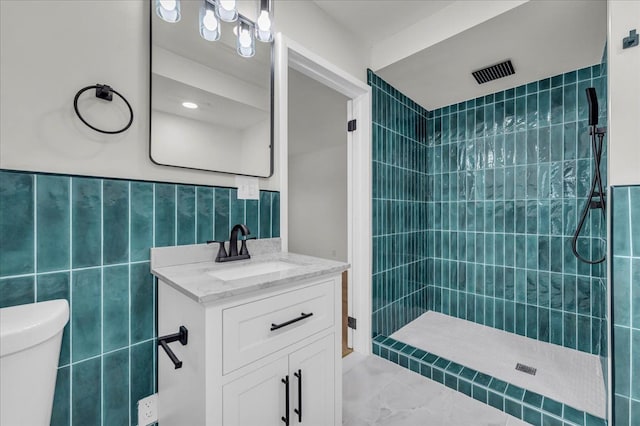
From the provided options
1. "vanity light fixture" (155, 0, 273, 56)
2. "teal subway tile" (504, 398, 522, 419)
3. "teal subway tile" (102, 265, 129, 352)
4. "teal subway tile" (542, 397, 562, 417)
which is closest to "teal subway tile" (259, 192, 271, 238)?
"teal subway tile" (102, 265, 129, 352)

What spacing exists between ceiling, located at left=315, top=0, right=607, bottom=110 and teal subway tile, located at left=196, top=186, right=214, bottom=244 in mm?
1391

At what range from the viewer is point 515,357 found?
198cm

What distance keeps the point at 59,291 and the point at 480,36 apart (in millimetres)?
2424

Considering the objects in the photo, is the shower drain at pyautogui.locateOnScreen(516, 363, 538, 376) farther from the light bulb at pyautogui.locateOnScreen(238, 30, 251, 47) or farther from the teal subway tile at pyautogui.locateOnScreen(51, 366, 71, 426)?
the light bulb at pyautogui.locateOnScreen(238, 30, 251, 47)

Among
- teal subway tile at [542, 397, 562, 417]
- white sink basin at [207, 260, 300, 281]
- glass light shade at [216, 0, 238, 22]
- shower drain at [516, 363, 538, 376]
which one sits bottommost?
shower drain at [516, 363, 538, 376]

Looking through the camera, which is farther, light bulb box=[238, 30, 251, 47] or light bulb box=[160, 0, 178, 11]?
light bulb box=[238, 30, 251, 47]

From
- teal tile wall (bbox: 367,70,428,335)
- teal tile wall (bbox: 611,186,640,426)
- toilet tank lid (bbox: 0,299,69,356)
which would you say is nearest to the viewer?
toilet tank lid (bbox: 0,299,69,356)

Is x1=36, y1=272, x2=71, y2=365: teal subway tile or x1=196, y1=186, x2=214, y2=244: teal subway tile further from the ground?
x1=196, y1=186, x2=214, y2=244: teal subway tile

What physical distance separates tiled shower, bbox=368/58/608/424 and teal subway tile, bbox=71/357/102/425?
1.67 metres

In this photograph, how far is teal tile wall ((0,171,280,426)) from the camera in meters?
0.89

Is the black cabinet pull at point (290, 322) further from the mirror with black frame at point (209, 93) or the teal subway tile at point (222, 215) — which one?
the mirror with black frame at point (209, 93)

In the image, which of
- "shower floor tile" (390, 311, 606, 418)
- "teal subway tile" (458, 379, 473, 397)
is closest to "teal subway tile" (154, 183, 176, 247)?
"teal subway tile" (458, 379, 473, 397)

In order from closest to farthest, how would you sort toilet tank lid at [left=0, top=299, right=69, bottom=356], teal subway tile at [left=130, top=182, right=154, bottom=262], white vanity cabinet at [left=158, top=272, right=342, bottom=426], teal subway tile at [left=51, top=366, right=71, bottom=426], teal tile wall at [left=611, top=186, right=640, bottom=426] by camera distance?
toilet tank lid at [left=0, top=299, right=69, bottom=356] < white vanity cabinet at [left=158, top=272, right=342, bottom=426] < teal subway tile at [left=51, top=366, right=71, bottom=426] < teal subway tile at [left=130, top=182, right=154, bottom=262] < teal tile wall at [left=611, top=186, right=640, bottom=426]

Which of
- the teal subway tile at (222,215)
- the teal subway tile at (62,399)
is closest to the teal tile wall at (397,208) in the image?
the teal subway tile at (222,215)
